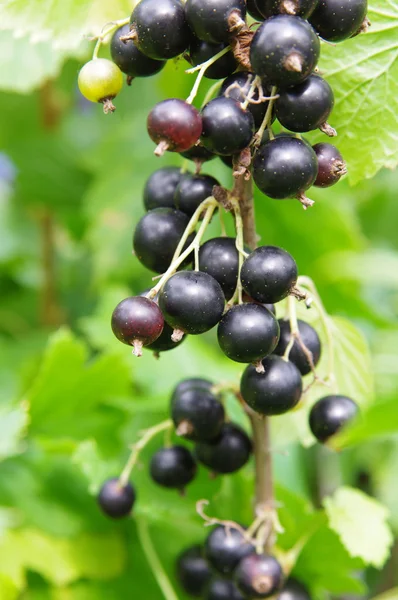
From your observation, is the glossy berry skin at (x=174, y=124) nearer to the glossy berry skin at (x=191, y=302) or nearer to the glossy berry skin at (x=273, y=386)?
the glossy berry skin at (x=191, y=302)

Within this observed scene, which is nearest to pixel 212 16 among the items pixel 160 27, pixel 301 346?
pixel 160 27

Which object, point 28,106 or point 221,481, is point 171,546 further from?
point 28,106

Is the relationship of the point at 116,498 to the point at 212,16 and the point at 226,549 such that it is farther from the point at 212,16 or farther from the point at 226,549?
the point at 212,16

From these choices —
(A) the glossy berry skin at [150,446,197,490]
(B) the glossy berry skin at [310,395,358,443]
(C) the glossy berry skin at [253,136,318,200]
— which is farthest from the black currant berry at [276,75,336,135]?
(A) the glossy berry skin at [150,446,197,490]

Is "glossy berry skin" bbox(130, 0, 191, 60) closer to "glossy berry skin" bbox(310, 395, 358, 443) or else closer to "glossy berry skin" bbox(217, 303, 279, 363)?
"glossy berry skin" bbox(217, 303, 279, 363)

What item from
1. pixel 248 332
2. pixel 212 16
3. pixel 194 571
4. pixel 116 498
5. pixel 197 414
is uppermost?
pixel 212 16

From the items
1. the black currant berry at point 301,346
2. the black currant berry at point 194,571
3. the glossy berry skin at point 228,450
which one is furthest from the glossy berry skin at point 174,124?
the black currant berry at point 194,571
